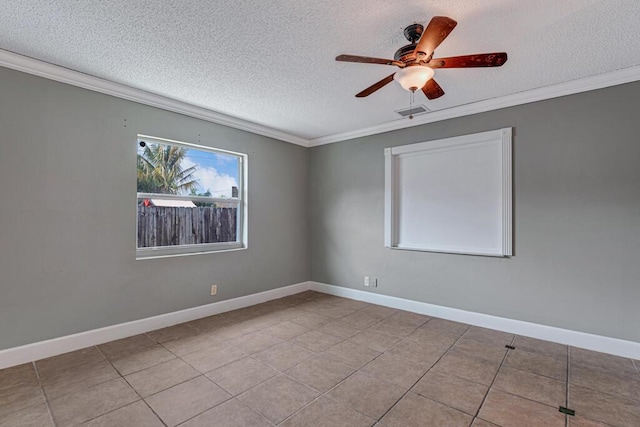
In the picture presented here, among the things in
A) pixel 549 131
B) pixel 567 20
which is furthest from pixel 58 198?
pixel 549 131

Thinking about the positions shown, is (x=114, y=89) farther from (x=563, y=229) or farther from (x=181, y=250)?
(x=563, y=229)

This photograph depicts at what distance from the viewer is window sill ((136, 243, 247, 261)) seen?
3.35 meters

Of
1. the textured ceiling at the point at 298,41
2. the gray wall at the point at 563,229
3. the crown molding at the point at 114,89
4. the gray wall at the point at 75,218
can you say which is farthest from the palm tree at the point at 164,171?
the gray wall at the point at 563,229

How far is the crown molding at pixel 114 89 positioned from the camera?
252cm

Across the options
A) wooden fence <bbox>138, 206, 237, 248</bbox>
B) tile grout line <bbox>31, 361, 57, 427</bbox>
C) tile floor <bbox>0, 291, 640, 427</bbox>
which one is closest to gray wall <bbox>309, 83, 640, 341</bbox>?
tile floor <bbox>0, 291, 640, 427</bbox>

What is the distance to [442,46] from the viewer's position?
2354 mm

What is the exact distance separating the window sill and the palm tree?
67cm

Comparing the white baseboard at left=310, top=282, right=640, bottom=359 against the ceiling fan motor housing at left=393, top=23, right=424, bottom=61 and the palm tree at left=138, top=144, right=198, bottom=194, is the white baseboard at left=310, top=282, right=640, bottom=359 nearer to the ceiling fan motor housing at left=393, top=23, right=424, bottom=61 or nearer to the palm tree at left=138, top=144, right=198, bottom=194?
the palm tree at left=138, top=144, right=198, bottom=194

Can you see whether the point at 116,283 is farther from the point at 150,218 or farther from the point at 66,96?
the point at 66,96

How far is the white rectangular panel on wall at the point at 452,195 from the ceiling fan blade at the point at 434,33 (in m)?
1.98

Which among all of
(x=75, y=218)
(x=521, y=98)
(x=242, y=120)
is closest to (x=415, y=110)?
(x=521, y=98)

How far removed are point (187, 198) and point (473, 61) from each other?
324cm

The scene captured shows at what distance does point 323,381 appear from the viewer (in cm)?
231

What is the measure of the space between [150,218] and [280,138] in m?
2.22
